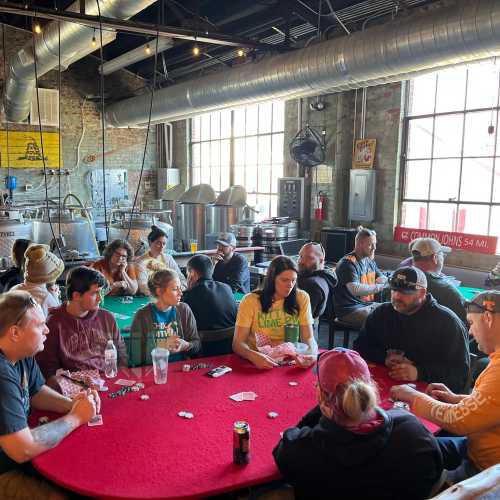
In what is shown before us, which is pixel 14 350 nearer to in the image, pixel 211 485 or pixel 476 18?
pixel 211 485

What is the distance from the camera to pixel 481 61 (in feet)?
18.7

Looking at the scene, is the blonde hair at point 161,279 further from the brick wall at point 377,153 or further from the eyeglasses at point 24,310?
the brick wall at point 377,153

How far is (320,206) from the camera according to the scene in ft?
29.5

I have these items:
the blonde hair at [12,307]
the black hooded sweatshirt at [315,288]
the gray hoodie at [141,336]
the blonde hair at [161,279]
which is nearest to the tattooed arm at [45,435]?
the blonde hair at [12,307]

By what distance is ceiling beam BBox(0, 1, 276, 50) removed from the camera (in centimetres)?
587

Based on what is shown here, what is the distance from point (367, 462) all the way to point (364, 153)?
23.8ft

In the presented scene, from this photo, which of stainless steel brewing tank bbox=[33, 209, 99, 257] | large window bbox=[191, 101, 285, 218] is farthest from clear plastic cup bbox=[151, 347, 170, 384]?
large window bbox=[191, 101, 285, 218]

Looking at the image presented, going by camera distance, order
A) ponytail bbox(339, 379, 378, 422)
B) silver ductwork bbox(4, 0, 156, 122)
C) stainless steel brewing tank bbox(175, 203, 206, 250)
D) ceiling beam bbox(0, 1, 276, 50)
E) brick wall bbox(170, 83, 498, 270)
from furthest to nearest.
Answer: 1. stainless steel brewing tank bbox(175, 203, 206, 250)
2. brick wall bbox(170, 83, 498, 270)
3. ceiling beam bbox(0, 1, 276, 50)
4. silver ductwork bbox(4, 0, 156, 122)
5. ponytail bbox(339, 379, 378, 422)

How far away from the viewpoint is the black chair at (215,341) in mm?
3793

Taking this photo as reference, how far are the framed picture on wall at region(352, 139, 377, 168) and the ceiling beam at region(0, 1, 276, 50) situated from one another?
2086 millimetres

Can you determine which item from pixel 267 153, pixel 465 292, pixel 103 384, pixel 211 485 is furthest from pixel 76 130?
pixel 211 485

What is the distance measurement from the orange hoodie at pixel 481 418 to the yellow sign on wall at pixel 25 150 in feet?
38.4

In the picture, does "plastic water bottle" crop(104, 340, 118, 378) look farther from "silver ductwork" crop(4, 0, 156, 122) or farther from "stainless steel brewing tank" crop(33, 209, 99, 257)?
"stainless steel brewing tank" crop(33, 209, 99, 257)

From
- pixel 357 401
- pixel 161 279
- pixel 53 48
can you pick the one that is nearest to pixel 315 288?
pixel 161 279
